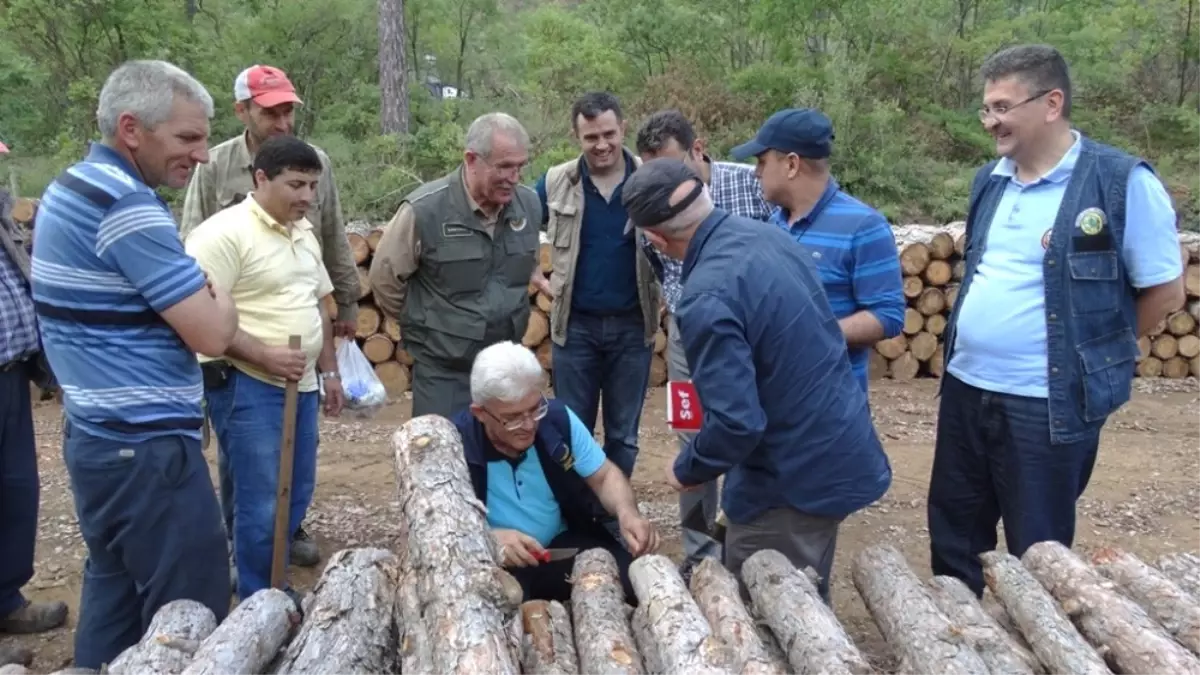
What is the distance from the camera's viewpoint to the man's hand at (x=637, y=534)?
3.37m

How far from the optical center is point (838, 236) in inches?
146

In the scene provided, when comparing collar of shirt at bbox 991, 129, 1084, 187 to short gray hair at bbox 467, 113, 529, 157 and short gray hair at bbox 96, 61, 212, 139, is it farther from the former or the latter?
short gray hair at bbox 96, 61, 212, 139

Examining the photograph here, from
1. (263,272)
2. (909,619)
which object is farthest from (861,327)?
(263,272)

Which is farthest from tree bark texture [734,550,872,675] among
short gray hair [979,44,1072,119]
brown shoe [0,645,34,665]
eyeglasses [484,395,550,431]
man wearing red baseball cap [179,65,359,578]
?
brown shoe [0,645,34,665]

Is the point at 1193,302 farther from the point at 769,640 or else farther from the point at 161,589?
the point at 161,589

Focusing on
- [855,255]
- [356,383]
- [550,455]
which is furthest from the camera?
[356,383]

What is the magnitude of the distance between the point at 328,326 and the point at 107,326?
5.00ft

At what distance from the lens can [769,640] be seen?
281 centimetres

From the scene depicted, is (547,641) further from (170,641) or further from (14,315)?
(14,315)

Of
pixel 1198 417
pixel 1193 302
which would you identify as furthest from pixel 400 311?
pixel 1193 302

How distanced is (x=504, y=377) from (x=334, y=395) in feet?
5.06

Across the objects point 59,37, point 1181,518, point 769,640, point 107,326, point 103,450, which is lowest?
point 1181,518

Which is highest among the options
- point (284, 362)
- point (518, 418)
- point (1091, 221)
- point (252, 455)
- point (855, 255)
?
point (1091, 221)

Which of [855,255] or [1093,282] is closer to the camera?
[1093,282]
